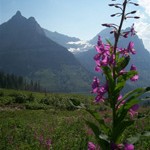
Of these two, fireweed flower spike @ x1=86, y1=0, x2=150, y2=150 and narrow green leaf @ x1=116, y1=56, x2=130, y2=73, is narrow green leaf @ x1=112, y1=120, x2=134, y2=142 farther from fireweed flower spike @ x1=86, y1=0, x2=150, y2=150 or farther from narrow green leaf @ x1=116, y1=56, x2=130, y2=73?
narrow green leaf @ x1=116, y1=56, x2=130, y2=73

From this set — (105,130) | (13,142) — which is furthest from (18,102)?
(105,130)

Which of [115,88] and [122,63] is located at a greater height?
[122,63]

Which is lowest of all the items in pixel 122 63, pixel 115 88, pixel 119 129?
pixel 119 129

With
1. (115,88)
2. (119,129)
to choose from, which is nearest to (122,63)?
(115,88)

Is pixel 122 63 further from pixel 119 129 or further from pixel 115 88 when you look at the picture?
pixel 119 129

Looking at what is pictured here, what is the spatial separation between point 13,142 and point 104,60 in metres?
10.7

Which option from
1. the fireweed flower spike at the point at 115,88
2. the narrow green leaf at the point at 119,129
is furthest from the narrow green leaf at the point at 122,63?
the narrow green leaf at the point at 119,129

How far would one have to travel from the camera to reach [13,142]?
14625 mm

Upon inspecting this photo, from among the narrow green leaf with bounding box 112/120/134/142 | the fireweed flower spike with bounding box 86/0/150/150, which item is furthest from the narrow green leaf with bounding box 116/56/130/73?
the narrow green leaf with bounding box 112/120/134/142

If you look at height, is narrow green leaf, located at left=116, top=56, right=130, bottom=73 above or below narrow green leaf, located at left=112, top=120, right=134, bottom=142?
above

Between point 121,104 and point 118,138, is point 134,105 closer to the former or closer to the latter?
point 121,104

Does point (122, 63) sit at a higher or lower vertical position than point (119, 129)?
higher

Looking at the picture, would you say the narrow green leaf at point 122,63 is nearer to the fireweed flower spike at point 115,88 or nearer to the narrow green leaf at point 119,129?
the fireweed flower spike at point 115,88

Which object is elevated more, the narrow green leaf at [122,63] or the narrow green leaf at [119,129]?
the narrow green leaf at [122,63]
